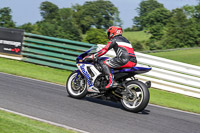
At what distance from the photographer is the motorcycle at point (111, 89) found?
7.26 metres

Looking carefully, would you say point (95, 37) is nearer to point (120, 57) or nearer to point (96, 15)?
point (96, 15)

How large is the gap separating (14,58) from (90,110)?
31.1 ft

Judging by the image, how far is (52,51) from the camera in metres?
14.8

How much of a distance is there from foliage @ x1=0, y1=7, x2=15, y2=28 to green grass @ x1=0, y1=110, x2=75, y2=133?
9066 centimetres

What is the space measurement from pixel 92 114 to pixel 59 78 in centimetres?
567

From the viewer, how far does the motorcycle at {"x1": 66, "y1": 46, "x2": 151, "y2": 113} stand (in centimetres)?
726

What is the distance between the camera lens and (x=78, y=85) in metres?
8.38

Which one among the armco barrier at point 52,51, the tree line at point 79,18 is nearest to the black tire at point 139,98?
the armco barrier at point 52,51

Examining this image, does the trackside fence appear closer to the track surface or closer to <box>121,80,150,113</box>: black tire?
the track surface

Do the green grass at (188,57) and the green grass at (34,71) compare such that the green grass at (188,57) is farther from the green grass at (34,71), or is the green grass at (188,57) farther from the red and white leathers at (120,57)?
the red and white leathers at (120,57)

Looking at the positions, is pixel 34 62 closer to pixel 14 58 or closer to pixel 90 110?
pixel 14 58

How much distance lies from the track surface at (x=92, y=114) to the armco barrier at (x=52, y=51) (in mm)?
5283

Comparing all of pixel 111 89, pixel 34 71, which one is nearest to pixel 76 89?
pixel 111 89

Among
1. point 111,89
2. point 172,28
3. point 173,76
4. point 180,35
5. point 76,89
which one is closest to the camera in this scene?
point 111,89
